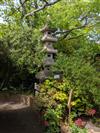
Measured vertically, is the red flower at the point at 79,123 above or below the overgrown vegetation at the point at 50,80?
below

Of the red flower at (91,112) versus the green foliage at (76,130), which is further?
the red flower at (91,112)

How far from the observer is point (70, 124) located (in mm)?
9633

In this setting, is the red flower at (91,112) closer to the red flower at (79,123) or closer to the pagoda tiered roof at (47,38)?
the red flower at (79,123)

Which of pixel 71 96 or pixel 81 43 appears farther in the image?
pixel 81 43

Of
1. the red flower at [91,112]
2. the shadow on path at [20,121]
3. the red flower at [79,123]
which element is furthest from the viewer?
the red flower at [91,112]

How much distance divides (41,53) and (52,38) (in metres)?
1.21

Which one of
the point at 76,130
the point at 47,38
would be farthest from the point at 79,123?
the point at 47,38

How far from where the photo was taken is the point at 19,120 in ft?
31.5

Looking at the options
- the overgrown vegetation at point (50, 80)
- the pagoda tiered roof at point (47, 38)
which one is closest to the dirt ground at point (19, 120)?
the overgrown vegetation at point (50, 80)

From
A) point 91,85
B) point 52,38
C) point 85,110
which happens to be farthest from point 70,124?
point 52,38

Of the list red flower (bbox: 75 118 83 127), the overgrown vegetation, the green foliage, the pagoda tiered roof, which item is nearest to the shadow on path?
the overgrown vegetation

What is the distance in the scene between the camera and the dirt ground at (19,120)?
8.84 m

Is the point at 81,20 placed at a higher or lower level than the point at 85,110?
higher

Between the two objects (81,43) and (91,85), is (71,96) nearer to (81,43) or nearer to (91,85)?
(91,85)
